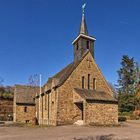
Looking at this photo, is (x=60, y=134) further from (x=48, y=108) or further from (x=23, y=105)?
(x=23, y=105)

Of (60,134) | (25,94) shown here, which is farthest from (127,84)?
(60,134)

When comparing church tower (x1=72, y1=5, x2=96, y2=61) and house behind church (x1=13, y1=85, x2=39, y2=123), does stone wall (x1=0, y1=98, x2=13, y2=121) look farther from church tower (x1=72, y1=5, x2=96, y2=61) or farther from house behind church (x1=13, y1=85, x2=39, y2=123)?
church tower (x1=72, y1=5, x2=96, y2=61)

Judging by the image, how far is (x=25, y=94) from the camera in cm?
4516

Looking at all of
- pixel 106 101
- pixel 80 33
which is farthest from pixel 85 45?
pixel 106 101

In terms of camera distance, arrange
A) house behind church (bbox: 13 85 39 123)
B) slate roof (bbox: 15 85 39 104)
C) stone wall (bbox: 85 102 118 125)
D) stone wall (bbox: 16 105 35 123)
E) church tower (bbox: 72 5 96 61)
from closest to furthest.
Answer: stone wall (bbox: 85 102 118 125) < church tower (bbox: 72 5 96 61) < stone wall (bbox: 16 105 35 123) < house behind church (bbox: 13 85 39 123) < slate roof (bbox: 15 85 39 104)

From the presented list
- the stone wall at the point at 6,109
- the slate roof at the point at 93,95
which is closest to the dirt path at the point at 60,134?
the slate roof at the point at 93,95

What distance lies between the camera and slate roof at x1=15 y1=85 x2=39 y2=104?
43.4 meters

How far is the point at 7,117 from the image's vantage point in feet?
150

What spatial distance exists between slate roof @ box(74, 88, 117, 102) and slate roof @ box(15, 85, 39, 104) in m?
13.7

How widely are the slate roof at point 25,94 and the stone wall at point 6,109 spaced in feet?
11.7

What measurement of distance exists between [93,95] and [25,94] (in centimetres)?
1693

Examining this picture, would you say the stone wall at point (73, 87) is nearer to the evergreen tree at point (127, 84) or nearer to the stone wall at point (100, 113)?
the stone wall at point (100, 113)

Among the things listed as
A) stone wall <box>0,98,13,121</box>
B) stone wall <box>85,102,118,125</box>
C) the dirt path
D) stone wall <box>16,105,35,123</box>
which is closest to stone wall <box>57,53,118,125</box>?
stone wall <box>85,102,118,125</box>

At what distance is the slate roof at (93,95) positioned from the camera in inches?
1235
